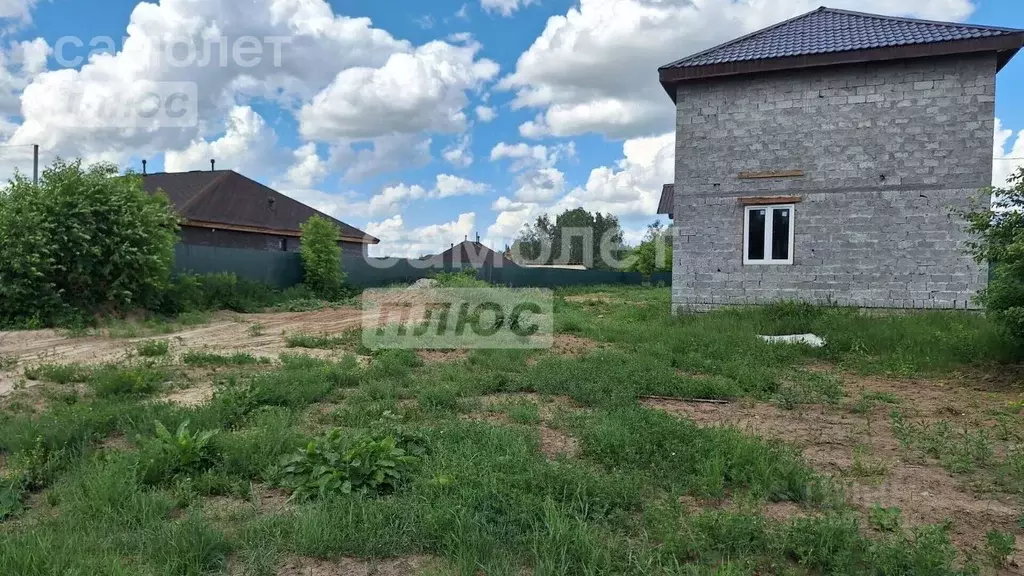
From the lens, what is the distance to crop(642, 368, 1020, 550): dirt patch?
280 cm

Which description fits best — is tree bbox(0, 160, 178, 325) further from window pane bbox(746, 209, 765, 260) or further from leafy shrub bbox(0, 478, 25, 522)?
window pane bbox(746, 209, 765, 260)

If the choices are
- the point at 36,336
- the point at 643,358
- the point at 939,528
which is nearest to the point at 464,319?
the point at 643,358

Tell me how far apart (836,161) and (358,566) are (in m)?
9.39

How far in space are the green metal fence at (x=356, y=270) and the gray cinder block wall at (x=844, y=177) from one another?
10055 millimetres

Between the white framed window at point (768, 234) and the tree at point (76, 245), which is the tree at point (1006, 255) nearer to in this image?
the white framed window at point (768, 234)

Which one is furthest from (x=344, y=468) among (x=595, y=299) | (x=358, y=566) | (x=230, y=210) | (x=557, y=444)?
(x=230, y=210)

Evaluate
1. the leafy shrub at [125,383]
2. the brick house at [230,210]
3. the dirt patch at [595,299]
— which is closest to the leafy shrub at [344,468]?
the leafy shrub at [125,383]

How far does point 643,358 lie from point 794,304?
13.0 feet

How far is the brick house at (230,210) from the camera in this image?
17.6m

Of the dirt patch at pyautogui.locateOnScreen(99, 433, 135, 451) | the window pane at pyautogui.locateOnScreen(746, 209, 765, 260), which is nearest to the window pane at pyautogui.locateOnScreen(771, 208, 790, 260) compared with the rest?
the window pane at pyautogui.locateOnScreen(746, 209, 765, 260)

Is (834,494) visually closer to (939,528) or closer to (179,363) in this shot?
(939,528)

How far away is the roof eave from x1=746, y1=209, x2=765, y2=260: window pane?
A: 2255 mm

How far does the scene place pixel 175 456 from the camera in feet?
10.6

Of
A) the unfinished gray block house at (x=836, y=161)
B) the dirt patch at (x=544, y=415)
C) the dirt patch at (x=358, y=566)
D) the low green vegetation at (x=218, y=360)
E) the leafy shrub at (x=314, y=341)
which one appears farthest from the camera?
the unfinished gray block house at (x=836, y=161)
